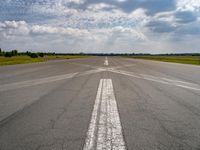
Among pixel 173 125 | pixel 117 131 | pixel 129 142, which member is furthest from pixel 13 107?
pixel 173 125

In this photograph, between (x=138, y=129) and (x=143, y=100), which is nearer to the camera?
(x=138, y=129)

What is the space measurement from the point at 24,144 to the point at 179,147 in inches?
91.1

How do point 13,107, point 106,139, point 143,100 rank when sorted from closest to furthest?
1. point 106,139
2. point 13,107
3. point 143,100

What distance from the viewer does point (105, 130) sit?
3.94m

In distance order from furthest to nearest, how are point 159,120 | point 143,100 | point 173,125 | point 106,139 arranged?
point 143,100 → point 159,120 → point 173,125 → point 106,139

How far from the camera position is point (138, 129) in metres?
3.97

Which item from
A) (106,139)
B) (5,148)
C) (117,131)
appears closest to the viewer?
(5,148)

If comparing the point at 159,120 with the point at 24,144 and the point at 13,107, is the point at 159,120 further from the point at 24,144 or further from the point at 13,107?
the point at 13,107

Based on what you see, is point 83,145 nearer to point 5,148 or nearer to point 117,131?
point 117,131

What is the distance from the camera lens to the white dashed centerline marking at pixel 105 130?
327 cm

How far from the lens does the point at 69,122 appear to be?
439 cm

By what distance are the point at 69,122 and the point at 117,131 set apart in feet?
3.45

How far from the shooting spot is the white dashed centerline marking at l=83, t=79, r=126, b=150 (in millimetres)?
3273

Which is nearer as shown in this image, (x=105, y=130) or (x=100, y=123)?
(x=105, y=130)
